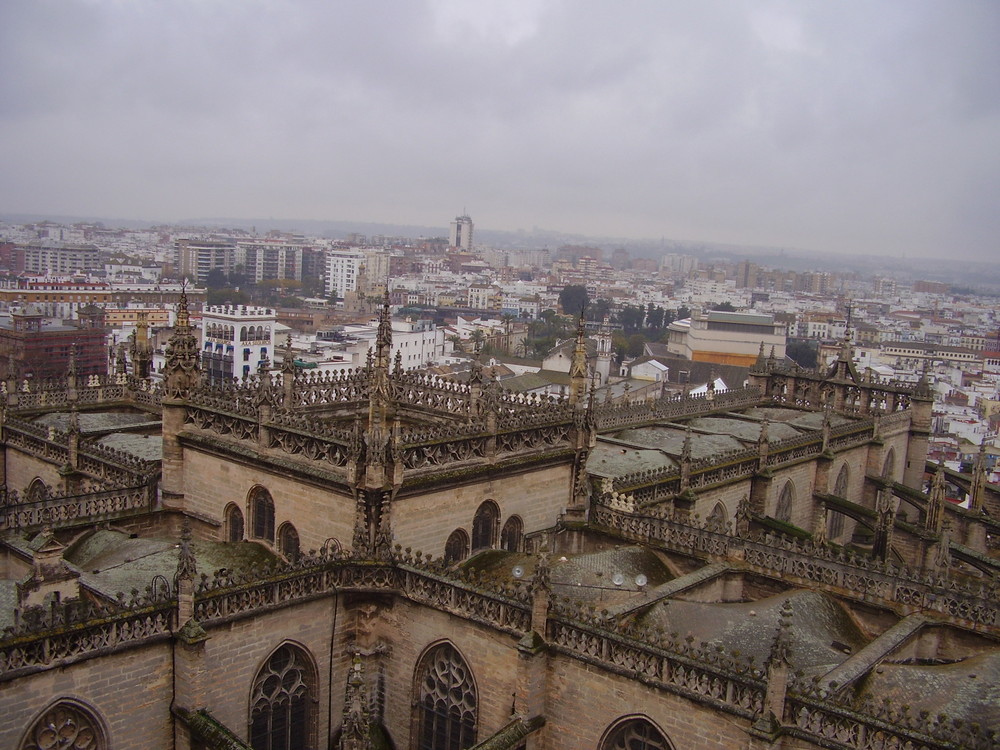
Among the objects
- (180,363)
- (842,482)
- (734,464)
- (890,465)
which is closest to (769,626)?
(734,464)

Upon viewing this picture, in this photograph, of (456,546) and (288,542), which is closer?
(288,542)

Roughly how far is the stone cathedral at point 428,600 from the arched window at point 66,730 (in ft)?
0.14

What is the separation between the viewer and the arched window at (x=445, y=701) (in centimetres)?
1947

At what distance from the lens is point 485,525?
2328 cm

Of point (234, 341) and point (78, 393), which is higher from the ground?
point (78, 393)

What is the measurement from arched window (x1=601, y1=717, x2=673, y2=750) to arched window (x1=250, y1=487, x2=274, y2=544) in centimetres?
953

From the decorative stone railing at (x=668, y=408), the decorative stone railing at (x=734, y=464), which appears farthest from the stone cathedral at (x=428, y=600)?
the decorative stone railing at (x=668, y=408)

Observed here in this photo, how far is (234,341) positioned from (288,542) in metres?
98.0

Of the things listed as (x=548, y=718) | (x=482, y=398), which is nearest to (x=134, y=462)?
(x=482, y=398)

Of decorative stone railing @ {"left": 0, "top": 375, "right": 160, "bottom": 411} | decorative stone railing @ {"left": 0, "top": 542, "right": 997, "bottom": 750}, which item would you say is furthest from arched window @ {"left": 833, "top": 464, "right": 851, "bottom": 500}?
decorative stone railing @ {"left": 0, "top": 375, "right": 160, "bottom": 411}

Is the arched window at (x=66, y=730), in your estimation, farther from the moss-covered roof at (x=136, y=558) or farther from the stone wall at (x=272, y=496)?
the stone wall at (x=272, y=496)

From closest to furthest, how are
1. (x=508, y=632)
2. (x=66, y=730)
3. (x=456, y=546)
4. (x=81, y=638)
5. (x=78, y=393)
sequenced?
(x=81, y=638) → (x=66, y=730) → (x=508, y=632) → (x=456, y=546) → (x=78, y=393)

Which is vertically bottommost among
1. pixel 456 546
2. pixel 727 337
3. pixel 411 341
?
pixel 411 341

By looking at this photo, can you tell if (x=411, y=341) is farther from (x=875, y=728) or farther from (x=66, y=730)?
(x=875, y=728)
